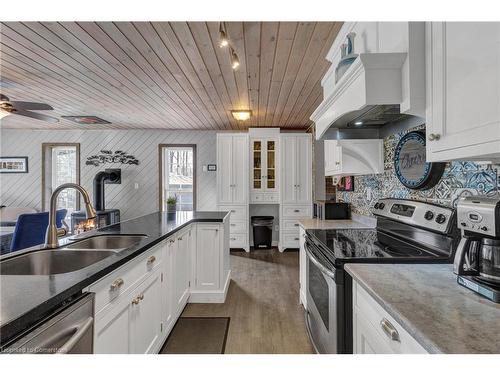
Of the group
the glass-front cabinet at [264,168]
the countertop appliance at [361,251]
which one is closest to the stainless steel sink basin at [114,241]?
the countertop appliance at [361,251]

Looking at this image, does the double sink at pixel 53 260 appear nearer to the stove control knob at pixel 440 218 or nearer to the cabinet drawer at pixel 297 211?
the stove control knob at pixel 440 218

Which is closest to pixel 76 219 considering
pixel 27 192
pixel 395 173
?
pixel 27 192

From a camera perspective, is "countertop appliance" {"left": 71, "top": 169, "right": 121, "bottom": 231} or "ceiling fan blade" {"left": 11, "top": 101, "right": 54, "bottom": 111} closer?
"ceiling fan blade" {"left": 11, "top": 101, "right": 54, "bottom": 111}

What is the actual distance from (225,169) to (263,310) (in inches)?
115

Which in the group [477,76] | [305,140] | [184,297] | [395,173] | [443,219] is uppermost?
[305,140]

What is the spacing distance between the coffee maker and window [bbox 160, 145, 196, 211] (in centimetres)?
518

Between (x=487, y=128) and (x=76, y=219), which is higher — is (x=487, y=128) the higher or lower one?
the higher one

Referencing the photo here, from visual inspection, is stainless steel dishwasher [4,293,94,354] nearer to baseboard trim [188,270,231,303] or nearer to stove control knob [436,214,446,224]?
stove control knob [436,214,446,224]

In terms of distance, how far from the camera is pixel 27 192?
5617 mm

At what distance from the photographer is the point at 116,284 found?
4.09ft

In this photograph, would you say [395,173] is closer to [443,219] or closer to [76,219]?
[443,219]

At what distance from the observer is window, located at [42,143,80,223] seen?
566 centimetres

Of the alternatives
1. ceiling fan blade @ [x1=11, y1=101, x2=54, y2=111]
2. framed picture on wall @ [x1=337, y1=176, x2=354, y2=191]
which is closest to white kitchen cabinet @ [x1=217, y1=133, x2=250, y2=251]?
framed picture on wall @ [x1=337, y1=176, x2=354, y2=191]

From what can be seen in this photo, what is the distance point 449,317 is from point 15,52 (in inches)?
138
